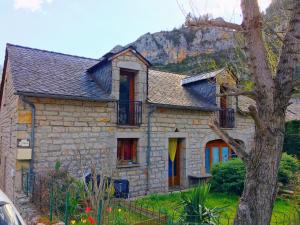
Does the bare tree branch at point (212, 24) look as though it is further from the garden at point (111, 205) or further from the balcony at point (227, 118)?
the balcony at point (227, 118)

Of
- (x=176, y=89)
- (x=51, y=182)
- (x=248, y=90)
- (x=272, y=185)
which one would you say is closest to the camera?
(x=272, y=185)

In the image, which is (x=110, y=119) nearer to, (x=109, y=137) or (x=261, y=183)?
(x=109, y=137)

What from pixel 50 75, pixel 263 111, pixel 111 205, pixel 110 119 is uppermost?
pixel 50 75

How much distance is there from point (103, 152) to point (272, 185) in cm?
660

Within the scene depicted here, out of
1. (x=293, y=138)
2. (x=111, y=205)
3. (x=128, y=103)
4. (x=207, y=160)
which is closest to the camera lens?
(x=111, y=205)

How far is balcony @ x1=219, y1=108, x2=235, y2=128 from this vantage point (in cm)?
1370

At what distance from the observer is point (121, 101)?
33.1ft

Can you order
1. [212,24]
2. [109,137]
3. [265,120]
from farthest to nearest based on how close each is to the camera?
[109,137]
[212,24]
[265,120]

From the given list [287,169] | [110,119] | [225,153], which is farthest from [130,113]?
[287,169]

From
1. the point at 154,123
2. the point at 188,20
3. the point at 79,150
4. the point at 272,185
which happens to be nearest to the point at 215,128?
the point at 272,185

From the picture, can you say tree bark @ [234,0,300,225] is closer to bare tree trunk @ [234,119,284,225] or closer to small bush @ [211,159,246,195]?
bare tree trunk @ [234,119,284,225]

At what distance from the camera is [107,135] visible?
31.8 ft

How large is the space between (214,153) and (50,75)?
27.3ft

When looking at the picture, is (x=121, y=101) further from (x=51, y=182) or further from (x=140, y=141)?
(x=51, y=182)
